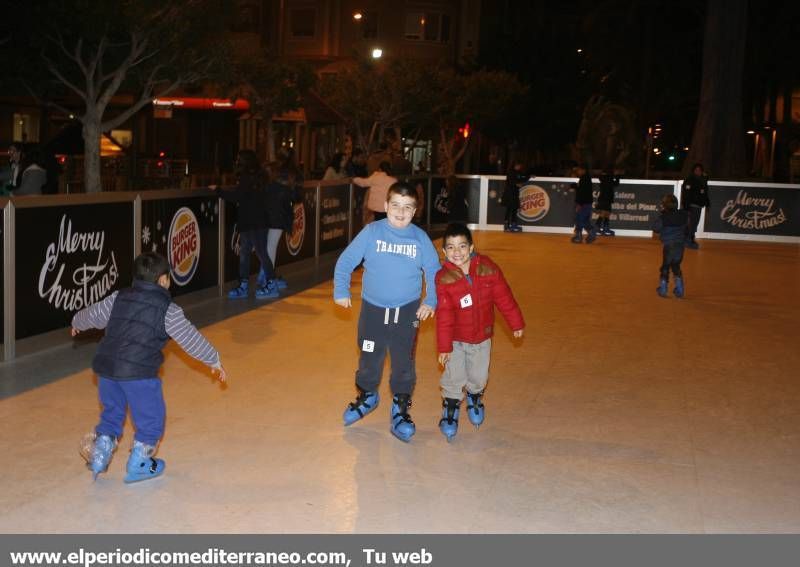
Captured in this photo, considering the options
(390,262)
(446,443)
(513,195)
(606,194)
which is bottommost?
(446,443)

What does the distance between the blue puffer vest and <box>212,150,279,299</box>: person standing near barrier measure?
7.01 meters

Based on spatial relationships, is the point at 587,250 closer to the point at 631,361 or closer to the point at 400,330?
the point at 631,361

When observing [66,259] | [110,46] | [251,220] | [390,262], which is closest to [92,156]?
[110,46]

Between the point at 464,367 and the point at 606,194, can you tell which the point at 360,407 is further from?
the point at 606,194

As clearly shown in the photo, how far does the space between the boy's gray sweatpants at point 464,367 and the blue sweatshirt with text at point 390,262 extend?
353mm

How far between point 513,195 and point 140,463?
785 inches

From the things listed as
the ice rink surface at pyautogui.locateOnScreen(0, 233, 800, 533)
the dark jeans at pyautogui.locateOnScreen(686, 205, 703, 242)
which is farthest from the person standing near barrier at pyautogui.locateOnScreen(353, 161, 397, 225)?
the dark jeans at pyautogui.locateOnScreen(686, 205, 703, 242)

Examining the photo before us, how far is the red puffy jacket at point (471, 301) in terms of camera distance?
6262 millimetres

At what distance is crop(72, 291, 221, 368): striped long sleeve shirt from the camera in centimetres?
532

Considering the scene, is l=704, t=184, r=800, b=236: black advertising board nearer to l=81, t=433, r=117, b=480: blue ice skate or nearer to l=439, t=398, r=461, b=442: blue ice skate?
l=439, t=398, r=461, b=442: blue ice skate

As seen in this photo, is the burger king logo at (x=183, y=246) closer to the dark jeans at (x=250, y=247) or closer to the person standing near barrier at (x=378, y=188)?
the dark jeans at (x=250, y=247)

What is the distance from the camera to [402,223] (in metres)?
6.39

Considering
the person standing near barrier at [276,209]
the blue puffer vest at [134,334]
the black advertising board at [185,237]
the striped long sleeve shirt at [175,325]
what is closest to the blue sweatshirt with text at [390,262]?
the striped long sleeve shirt at [175,325]

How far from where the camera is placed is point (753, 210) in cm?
2458
